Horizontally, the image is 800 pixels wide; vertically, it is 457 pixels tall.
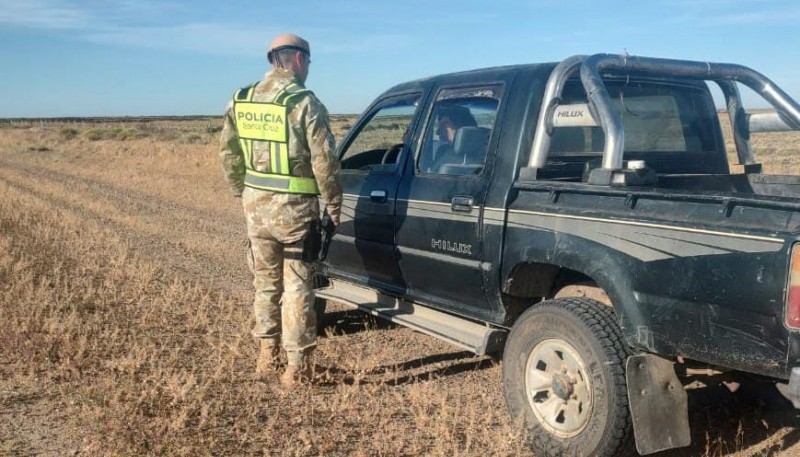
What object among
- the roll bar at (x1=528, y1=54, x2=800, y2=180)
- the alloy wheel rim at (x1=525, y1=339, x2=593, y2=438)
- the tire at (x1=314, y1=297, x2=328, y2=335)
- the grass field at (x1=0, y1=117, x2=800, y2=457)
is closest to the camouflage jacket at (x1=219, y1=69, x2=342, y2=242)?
the grass field at (x1=0, y1=117, x2=800, y2=457)

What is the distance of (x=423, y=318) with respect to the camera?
4562mm

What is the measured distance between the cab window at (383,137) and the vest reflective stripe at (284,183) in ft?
2.03

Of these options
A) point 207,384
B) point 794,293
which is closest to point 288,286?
point 207,384

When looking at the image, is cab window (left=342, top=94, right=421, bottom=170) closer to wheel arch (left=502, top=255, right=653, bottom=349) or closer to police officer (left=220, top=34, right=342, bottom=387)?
police officer (left=220, top=34, right=342, bottom=387)

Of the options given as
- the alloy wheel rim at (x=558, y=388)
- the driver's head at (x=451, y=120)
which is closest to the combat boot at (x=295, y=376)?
the alloy wheel rim at (x=558, y=388)

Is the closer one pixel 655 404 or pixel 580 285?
pixel 655 404

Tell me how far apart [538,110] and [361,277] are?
5.94ft

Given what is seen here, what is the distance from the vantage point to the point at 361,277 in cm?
514

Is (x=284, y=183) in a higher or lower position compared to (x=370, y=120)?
lower

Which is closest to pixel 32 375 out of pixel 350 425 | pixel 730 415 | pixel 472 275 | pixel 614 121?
pixel 350 425

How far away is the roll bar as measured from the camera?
11.6 ft

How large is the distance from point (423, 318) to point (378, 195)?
0.84 meters

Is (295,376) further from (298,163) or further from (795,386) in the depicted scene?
(795,386)

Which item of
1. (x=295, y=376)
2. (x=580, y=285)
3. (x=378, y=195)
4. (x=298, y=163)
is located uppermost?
(x=298, y=163)
